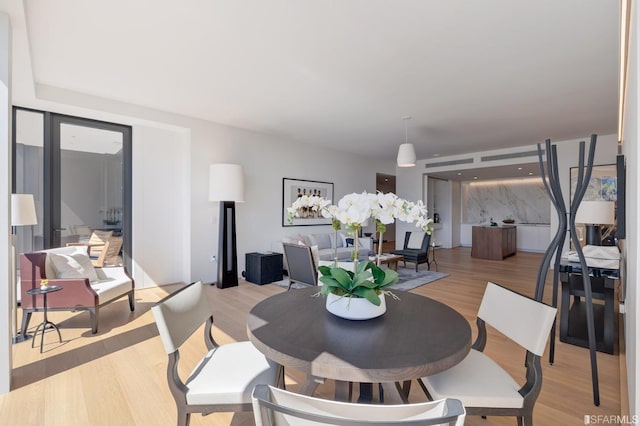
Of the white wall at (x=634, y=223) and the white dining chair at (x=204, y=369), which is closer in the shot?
the white wall at (x=634, y=223)

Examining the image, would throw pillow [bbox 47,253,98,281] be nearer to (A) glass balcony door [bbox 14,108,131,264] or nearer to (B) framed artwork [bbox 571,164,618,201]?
(A) glass balcony door [bbox 14,108,131,264]

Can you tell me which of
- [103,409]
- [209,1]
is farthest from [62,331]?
[209,1]

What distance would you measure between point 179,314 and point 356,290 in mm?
878

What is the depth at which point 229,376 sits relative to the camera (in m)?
1.44

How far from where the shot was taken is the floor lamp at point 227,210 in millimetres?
4832

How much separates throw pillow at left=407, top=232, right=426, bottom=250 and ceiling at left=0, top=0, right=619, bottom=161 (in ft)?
8.30

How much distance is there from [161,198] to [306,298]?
396 centimetres

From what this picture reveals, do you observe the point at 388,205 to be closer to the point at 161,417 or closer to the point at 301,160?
the point at 161,417

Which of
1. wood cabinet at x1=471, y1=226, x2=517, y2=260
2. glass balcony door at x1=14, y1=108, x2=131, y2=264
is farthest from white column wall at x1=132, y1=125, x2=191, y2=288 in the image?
wood cabinet at x1=471, y1=226, x2=517, y2=260

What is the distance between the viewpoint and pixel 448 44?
2715 mm

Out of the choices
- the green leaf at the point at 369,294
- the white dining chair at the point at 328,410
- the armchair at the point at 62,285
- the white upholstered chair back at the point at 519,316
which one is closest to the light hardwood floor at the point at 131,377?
the armchair at the point at 62,285

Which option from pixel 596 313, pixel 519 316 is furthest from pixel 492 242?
pixel 519 316

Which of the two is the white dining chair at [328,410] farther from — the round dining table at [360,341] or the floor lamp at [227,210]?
the floor lamp at [227,210]

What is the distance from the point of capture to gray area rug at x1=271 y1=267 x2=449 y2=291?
16.3 feet
